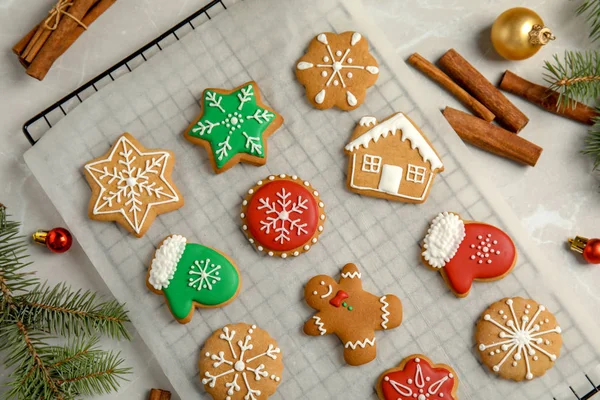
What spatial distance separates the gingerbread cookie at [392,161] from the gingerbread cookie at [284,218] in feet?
0.47

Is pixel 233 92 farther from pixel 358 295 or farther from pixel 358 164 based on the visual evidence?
pixel 358 295

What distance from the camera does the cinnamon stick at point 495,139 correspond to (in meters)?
1.84

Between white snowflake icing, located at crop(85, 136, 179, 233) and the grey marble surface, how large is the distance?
0.24 metres

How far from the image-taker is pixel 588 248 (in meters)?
1.77

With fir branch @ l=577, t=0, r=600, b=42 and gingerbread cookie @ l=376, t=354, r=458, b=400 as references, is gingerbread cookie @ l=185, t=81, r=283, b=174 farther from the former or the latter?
fir branch @ l=577, t=0, r=600, b=42

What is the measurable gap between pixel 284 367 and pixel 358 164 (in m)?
0.63

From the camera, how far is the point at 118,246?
5.90 ft

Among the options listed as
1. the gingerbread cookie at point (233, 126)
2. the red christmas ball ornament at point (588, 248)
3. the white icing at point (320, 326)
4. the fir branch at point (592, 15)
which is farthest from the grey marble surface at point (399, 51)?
the white icing at point (320, 326)

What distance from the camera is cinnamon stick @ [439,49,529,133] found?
6.13 ft

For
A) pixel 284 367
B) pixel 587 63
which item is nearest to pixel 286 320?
Answer: pixel 284 367

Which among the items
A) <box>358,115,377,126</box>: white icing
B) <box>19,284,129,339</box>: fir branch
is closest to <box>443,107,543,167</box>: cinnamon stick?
<box>358,115,377,126</box>: white icing

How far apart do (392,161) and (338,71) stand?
31 centimetres

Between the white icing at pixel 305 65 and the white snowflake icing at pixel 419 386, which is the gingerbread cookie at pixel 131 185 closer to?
the white icing at pixel 305 65

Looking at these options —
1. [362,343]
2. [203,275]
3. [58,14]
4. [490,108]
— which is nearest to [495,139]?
[490,108]
